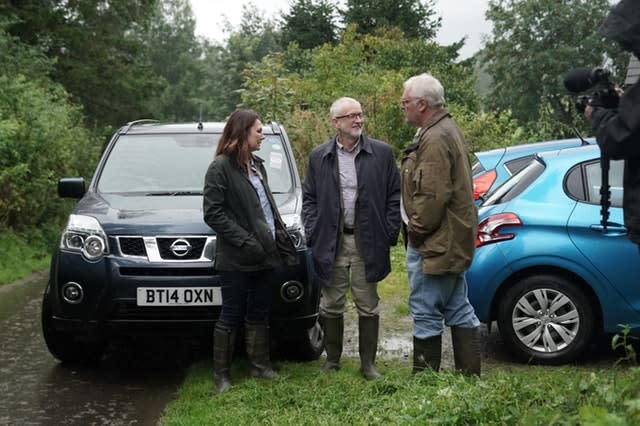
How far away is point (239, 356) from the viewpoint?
23.6ft

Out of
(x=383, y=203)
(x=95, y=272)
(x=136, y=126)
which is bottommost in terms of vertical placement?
(x=95, y=272)

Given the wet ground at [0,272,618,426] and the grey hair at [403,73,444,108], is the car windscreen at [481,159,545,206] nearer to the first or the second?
the wet ground at [0,272,618,426]

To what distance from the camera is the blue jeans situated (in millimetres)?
5465

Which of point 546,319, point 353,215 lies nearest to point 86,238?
point 353,215

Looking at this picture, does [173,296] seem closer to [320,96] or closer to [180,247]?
[180,247]

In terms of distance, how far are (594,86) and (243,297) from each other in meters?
Result: 3.11

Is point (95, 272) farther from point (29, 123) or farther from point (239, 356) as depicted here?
point (29, 123)

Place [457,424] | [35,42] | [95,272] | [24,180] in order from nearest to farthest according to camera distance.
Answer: [457,424] → [95,272] → [24,180] → [35,42]

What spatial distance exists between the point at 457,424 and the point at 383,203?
7.62ft

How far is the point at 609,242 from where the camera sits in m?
6.40

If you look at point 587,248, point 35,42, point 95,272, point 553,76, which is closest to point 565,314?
point 587,248

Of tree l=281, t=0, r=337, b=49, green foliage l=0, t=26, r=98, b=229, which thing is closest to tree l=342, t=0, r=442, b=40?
tree l=281, t=0, r=337, b=49

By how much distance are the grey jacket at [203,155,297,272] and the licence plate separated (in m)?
0.33

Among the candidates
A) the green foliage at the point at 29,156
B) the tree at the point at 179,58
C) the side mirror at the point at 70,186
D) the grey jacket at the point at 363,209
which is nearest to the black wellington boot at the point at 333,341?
the grey jacket at the point at 363,209
